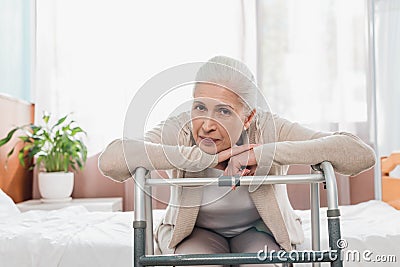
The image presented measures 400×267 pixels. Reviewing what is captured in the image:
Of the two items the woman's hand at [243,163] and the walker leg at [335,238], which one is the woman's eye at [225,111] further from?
the walker leg at [335,238]

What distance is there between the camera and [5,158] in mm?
3289

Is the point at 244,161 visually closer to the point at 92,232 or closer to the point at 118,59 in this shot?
the point at 92,232

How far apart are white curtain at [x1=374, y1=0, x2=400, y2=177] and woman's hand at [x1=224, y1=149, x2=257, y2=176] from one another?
235 centimetres

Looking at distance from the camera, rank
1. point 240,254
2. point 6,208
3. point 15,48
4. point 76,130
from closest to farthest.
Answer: point 240,254 → point 6,208 → point 76,130 → point 15,48

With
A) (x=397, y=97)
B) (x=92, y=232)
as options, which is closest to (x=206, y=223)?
(x=92, y=232)

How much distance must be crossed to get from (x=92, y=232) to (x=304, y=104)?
2111 millimetres

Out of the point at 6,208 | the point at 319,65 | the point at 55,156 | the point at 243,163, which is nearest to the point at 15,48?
the point at 55,156

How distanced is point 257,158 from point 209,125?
0.15 meters

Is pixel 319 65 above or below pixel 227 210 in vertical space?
above

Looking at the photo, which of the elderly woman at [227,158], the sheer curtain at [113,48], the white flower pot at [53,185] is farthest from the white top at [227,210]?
the sheer curtain at [113,48]

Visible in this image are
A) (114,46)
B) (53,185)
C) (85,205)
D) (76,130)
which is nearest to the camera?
(85,205)

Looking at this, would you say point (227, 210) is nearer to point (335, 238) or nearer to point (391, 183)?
point (335, 238)

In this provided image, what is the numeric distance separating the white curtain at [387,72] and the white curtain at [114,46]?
2.69 feet

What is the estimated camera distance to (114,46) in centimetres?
371
